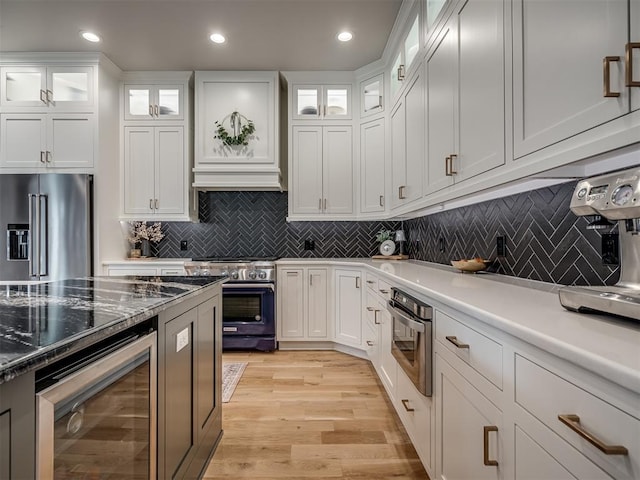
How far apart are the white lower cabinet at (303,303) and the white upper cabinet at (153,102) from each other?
2129 mm

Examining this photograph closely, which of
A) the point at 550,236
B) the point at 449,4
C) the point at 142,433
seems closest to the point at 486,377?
the point at 550,236

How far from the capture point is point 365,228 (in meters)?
3.94

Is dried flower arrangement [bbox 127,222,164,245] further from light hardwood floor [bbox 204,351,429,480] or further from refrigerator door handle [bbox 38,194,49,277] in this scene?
light hardwood floor [bbox 204,351,429,480]

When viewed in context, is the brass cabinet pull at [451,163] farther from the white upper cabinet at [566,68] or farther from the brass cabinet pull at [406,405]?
the brass cabinet pull at [406,405]

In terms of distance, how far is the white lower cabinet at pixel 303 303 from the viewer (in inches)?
137

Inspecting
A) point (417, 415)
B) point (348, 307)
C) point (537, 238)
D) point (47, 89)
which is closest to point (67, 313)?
point (417, 415)

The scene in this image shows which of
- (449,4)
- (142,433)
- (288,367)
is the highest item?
(449,4)

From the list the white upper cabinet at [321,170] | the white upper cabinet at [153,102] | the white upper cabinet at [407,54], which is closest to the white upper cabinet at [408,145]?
the white upper cabinet at [407,54]

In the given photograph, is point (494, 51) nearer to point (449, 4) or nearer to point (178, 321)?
point (449, 4)

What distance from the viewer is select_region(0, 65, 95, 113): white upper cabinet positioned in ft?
11.0

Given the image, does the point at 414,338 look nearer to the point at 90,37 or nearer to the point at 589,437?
the point at 589,437

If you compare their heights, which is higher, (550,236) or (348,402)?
(550,236)

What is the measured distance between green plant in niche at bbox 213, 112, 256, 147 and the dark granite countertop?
232 centimetres

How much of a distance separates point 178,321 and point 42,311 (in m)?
0.46
